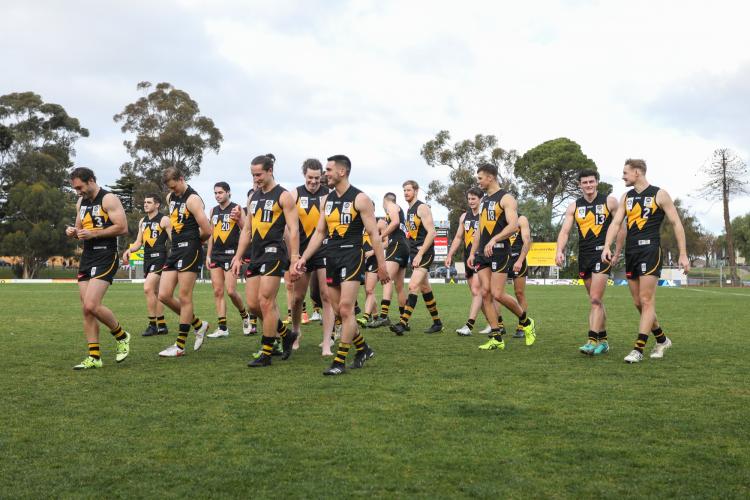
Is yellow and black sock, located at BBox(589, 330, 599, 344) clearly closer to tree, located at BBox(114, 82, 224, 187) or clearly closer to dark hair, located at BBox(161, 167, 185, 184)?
dark hair, located at BBox(161, 167, 185, 184)

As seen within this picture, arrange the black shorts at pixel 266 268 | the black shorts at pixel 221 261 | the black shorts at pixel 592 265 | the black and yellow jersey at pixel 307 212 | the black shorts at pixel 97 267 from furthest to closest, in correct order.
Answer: the black shorts at pixel 221 261, the black and yellow jersey at pixel 307 212, the black shorts at pixel 592 265, the black shorts at pixel 266 268, the black shorts at pixel 97 267

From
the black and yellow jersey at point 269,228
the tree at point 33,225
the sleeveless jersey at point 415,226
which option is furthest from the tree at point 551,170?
the black and yellow jersey at point 269,228

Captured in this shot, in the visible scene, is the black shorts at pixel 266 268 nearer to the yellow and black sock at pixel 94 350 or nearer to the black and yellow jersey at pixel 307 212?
the black and yellow jersey at pixel 307 212

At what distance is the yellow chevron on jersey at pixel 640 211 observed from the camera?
8.64 meters

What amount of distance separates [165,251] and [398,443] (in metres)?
8.26

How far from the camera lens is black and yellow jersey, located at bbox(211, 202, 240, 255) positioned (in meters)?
12.0

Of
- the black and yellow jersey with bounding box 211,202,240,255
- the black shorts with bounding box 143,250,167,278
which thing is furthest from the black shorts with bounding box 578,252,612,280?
the black shorts with bounding box 143,250,167,278

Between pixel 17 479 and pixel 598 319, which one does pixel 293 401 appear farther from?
pixel 598 319

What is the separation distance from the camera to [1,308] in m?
18.8

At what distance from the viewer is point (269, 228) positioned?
843cm

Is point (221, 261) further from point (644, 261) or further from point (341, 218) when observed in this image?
point (644, 261)

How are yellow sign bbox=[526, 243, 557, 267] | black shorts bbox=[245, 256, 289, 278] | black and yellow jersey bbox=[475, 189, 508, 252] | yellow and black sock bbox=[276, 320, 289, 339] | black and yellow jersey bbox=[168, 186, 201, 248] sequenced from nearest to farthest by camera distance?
black shorts bbox=[245, 256, 289, 278] → yellow and black sock bbox=[276, 320, 289, 339] → black and yellow jersey bbox=[168, 186, 201, 248] → black and yellow jersey bbox=[475, 189, 508, 252] → yellow sign bbox=[526, 243, 557, 267]

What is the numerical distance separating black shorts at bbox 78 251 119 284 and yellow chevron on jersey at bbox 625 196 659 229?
6.48 meters

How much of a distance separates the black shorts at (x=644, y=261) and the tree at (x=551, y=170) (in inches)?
2522
